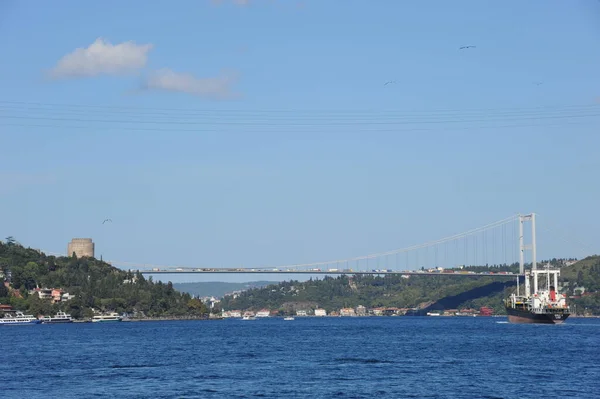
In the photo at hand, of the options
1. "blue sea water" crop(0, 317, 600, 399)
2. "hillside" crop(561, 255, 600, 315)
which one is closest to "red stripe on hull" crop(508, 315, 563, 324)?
"blue sea water" crop(0, 317, 600, 399)

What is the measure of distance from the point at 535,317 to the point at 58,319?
6755 cm

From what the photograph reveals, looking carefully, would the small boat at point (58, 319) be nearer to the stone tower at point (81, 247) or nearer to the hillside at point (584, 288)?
the stone tower at point (81, 247)

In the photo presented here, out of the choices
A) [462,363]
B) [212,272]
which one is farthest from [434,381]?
[212,272]

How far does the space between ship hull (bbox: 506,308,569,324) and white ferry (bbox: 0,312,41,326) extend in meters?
63.4

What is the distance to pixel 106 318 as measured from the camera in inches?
5684

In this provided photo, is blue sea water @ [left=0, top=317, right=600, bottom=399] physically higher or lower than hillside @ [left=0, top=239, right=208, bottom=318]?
lower

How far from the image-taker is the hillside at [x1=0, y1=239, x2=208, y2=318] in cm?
14225

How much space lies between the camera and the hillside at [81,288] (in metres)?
142

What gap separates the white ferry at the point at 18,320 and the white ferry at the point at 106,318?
13.1 m

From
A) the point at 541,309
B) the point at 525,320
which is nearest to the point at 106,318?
the point at 525,320

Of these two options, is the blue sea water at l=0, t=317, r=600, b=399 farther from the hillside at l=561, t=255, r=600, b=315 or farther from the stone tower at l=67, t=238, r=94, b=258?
the hillside at l=561, t=255, r=600, b=315

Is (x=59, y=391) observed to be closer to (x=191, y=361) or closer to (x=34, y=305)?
(x=191, y=361)

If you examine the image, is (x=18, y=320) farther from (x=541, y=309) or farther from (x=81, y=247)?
(x=541, y=309)

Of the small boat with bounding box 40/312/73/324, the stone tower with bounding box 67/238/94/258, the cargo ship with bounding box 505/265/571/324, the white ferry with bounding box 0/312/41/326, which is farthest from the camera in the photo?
the stone tower with bounding box 67/238/94/258
